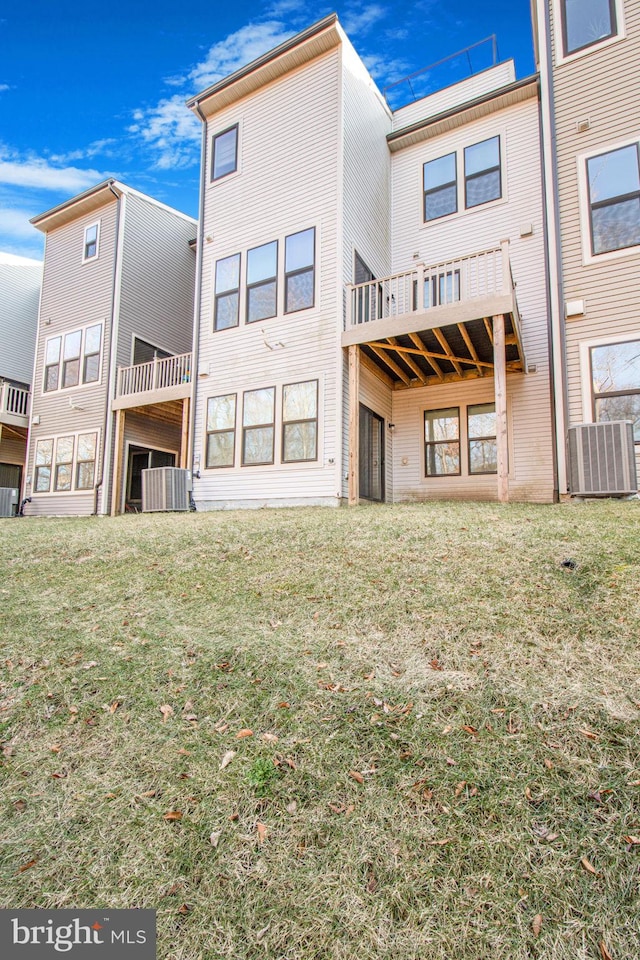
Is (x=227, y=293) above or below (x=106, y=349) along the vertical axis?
above

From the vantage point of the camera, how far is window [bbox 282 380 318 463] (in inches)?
404

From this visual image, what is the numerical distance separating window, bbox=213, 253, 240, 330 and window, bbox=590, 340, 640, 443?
24.3 ft

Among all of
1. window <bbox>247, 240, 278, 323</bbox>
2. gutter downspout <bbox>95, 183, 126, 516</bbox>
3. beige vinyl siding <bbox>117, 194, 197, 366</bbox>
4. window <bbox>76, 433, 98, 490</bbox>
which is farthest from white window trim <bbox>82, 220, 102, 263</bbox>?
window <bbox>247, 240, 278, 323</bbox>

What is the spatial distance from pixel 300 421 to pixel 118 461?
6.13 m

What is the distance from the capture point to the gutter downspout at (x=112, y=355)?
1392 cm

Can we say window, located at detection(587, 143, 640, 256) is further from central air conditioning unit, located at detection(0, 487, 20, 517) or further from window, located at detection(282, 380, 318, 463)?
central air conditioning unit, located at detection(0, 487, 20, 517)

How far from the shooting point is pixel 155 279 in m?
15.8

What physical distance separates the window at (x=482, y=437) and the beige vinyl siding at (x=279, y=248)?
3.22m

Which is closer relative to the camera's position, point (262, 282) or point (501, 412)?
point (501, 412)

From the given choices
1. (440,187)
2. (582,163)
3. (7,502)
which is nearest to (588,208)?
(582,163)

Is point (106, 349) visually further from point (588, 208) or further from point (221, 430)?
point (588, 208)

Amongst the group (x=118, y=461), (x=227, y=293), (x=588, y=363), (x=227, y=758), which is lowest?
(x=227, y=758)

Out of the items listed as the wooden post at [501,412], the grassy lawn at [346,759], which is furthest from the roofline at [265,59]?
the grassy lawn at [346,759]

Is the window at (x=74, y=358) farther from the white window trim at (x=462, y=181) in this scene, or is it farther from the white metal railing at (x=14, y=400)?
the white window trim at (x=462, y=181)
